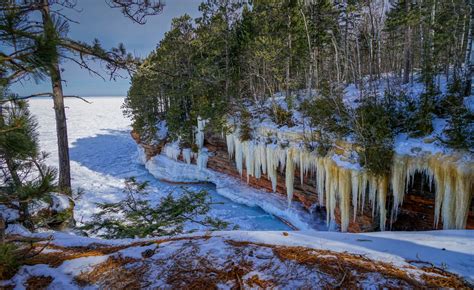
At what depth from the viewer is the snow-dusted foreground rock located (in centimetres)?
175

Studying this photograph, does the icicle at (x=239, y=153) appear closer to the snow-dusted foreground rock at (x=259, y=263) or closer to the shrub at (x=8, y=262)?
the snow-dusted foreground rock at (x=259, y=263)

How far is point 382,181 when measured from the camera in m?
6.47

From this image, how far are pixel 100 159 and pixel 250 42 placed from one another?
1437 cm

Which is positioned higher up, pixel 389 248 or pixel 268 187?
pixel 389 248

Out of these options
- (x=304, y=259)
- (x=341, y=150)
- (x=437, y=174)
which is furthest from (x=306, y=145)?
(x=304, y=259)

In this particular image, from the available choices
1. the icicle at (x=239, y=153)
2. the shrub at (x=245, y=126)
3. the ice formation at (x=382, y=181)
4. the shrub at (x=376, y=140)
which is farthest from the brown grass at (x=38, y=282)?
the icicle at (x=239, y=153)

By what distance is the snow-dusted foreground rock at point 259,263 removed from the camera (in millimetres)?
1745

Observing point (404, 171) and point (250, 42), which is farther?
point (250, 42)

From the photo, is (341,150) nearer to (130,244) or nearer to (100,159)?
(130,244)

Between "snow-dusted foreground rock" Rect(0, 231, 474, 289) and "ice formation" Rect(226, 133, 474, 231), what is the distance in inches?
141

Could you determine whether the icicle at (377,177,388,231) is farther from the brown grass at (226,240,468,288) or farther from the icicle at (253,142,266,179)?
the brown grass at (226,240,468,288)

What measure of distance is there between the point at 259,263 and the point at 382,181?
18.8 ft

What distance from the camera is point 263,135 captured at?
10789 mm

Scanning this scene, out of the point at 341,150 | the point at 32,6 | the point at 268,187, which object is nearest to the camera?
the point at 32,6
